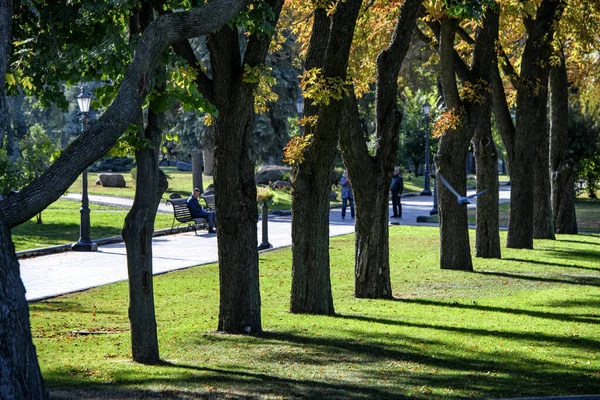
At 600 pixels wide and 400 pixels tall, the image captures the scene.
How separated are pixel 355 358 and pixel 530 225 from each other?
14.0m

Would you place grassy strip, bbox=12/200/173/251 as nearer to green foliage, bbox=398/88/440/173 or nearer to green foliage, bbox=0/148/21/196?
green foliage, bbox=0/148/21/196

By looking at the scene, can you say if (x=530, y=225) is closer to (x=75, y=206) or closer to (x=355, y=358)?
(x=355, y=358)

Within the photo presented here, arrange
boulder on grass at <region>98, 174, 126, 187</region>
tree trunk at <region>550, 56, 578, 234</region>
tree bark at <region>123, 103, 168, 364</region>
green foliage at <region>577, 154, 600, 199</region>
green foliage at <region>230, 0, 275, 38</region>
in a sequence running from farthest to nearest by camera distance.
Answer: boulder on grass at <region>98, 174, 126, 187</region> → green foliage at <region>577, 154, 600, 199</region> → tree trunk at <region>550, 56, 578, 234</region> → green foliage at <region>230, 0, 275, 38</region> → tree bark at <region>123, 103, 168, 364</region>

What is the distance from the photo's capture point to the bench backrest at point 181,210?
2881cm

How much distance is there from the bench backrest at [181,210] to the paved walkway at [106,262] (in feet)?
2.15

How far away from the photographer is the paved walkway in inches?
684

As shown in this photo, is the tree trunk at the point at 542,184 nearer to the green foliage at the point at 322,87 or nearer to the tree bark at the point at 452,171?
the tree bark at the point at 452,171

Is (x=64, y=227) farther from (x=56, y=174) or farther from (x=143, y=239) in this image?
(x=56, y=174)

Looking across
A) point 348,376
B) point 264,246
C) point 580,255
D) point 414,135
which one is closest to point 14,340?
point 348,376

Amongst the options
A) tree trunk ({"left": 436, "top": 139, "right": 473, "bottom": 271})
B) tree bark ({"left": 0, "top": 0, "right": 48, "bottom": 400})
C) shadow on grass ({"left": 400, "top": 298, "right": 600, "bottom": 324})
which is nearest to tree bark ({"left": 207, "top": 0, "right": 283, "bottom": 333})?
shadow on grass ({"left": 400, "top": 298, "right": 600, "bottom": 324})

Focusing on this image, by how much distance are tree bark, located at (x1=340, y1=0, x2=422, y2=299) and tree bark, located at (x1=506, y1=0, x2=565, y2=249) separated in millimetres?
8500

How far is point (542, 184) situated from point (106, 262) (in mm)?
11421

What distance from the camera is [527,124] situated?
77.0ft

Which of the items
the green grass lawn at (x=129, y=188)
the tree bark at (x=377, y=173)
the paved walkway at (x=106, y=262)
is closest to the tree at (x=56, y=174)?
the tree bark at (x=377, y=173)
